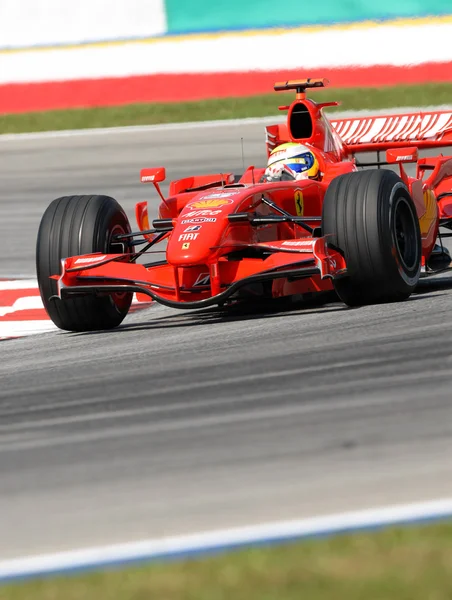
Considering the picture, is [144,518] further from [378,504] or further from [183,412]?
[183,412]

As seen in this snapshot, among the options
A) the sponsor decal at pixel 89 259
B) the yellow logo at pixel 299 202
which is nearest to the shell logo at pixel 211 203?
the sponsor decal at pixel 89 259

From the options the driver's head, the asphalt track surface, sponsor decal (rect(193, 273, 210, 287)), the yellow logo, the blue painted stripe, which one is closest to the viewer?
the blue painted stripe

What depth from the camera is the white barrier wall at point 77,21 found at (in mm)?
24672

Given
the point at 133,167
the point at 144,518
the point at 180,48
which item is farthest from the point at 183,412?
the point at 180,48

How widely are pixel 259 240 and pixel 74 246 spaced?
45.5 inches

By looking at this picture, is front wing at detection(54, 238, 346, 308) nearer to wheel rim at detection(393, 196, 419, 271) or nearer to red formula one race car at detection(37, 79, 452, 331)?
red formula one race car at detection(37, 79, 452, 331)

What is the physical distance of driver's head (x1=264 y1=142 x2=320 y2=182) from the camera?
340 inches

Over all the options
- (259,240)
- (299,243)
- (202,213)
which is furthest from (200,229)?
(259,240)

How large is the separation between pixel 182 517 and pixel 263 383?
1780 mm

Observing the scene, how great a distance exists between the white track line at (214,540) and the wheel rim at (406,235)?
4.29m

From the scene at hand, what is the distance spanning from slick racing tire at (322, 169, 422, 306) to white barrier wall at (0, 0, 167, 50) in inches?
700

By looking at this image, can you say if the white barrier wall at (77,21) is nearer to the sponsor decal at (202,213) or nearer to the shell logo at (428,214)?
the shell logo at (428,214)

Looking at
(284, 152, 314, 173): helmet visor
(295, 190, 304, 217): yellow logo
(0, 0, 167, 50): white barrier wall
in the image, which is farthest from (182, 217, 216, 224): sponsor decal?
(0, 0, 167, 50): white barrier wall

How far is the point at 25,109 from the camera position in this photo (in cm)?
2397
